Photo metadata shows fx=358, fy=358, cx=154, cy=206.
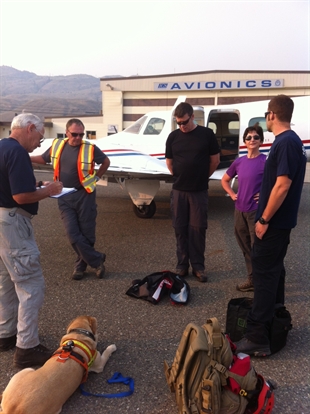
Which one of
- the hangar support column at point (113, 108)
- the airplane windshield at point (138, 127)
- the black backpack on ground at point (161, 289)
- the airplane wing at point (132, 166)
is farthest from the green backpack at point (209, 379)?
the hangar support column at point (113, 108)

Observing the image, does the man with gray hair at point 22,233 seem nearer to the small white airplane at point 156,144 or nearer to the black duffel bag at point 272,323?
the black duffel bag at point 272,323

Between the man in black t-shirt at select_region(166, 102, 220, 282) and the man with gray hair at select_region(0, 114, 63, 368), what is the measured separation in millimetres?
2006

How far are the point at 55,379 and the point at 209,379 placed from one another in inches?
38.4

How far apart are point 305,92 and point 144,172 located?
27.3 metres

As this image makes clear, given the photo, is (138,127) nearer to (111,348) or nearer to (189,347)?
(111,348)

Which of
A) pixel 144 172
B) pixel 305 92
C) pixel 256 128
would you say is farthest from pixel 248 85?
pixel 256 128

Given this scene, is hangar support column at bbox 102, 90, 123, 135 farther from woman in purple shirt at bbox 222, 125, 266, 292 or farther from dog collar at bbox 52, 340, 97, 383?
dog collar at bbox 52, 340, 97, 383

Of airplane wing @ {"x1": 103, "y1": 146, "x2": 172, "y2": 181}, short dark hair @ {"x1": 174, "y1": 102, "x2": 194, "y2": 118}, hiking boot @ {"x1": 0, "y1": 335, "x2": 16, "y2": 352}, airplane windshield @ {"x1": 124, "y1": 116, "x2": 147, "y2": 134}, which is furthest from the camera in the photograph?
airplane windshield @ {"x1": 124, "y1": 116, "x2": 147, "y2": 134}

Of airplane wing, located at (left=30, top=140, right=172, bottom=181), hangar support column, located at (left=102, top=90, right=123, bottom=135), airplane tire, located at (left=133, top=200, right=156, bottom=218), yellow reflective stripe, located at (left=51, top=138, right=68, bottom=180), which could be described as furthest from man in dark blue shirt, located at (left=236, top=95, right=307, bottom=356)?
hangar support column, located at (left=102, top=90, right=123, bottom=135)

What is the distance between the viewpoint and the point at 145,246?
19.8 ft

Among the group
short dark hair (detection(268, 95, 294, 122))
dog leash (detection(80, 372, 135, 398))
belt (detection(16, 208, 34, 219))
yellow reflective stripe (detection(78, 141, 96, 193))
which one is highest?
short dark hair (detection(268, 95, 294, 122))

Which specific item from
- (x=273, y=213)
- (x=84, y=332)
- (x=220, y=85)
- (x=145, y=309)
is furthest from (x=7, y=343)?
(x=220, y=85)

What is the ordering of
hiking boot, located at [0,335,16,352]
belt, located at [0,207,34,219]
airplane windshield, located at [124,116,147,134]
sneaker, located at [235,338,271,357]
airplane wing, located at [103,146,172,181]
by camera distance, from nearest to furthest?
1. belt, located at [0,207,34,219]
2. sneaker, located at [235,338,271,357]
3. hiking boot, located at [0,335,16,352]
4. airplane wing, located at [103,146,172,181]
5. airplane windshield, located at [124,116,147,134]

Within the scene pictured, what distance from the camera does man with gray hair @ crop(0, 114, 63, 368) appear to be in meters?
2.72
